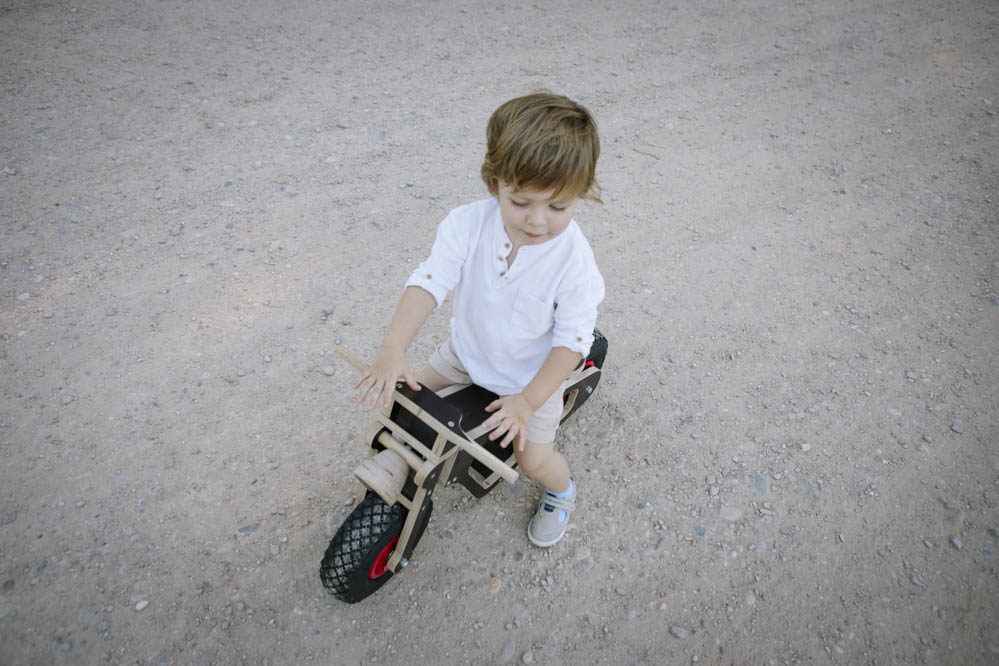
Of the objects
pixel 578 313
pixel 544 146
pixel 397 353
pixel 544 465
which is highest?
pixel 544 146

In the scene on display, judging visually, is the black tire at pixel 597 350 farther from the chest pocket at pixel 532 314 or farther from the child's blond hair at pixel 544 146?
the child's blond hair at pixel 544 146

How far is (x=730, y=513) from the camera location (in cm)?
223

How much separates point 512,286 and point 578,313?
8.5 inches

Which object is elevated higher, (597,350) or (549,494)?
(597,350)

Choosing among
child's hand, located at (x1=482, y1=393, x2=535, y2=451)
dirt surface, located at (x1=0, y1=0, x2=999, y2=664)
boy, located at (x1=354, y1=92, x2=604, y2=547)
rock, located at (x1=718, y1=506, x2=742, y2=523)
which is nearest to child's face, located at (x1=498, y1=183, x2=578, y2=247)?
boy, located at (x1=354, y1=92, x2=604, y2=547)

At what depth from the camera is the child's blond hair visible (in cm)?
142

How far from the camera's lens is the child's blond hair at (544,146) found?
142cm

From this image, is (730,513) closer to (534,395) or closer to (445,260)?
(534,395)

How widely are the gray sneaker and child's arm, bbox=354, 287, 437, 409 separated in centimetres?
74

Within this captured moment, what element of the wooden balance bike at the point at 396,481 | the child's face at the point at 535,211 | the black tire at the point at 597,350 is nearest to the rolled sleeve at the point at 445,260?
the child's face at the point at 535,211

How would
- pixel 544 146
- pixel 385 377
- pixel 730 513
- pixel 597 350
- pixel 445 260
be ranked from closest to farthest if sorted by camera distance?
pixel 544 146, pixel 385 377, pixel 445 260, pixel 730 513, pixel 597 350

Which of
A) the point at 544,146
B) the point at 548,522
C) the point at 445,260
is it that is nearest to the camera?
the point at 544,146

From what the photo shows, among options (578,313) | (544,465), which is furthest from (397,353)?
(544,465)

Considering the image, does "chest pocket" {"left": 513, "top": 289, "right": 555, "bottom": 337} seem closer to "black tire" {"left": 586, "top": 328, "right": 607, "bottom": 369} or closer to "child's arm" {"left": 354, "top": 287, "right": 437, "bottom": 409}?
"child's arm" {"left": 354, "top": 287, "right": 437, "bottom": 409}
